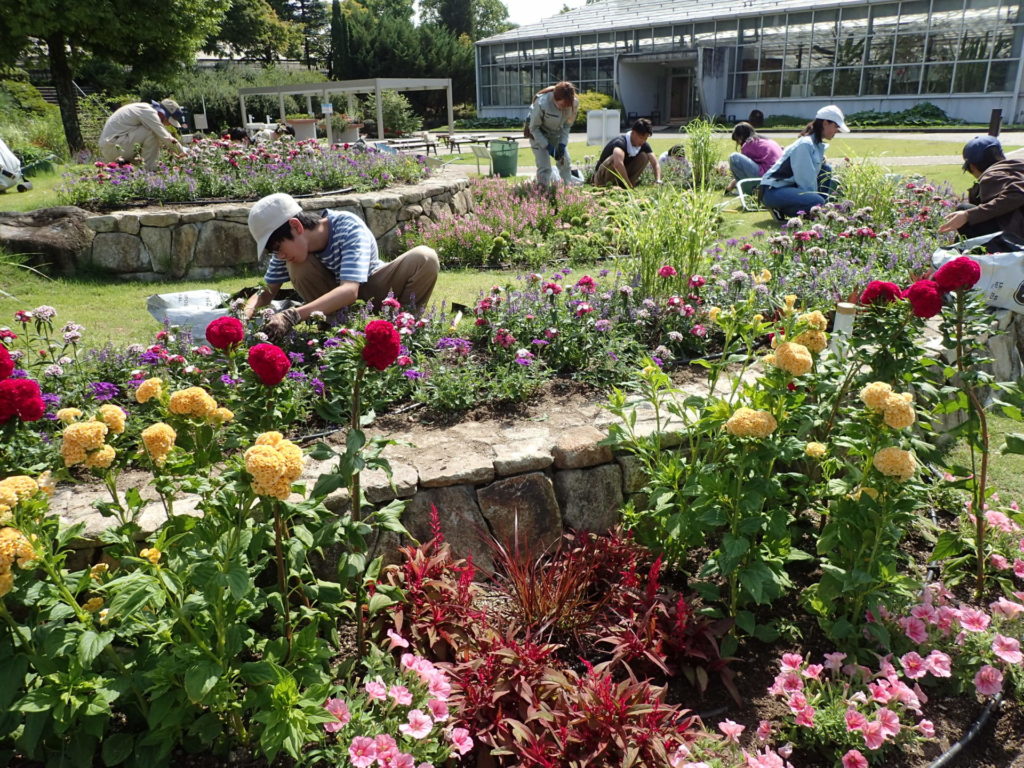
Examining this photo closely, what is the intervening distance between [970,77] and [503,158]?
747 inches

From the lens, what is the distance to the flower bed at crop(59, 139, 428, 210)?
7133 mm

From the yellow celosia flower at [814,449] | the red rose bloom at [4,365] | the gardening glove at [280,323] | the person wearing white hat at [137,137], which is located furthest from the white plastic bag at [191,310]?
the person wearing white hat at [137,137]

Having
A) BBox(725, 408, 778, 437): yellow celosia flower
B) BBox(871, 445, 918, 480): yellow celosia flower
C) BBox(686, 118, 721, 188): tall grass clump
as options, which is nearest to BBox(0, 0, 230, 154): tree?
BBox(686, 118, 721, 188): tall grass clump

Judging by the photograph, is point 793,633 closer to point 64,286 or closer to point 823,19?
point 64,286

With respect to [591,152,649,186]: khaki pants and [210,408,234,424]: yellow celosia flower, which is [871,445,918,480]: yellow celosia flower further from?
[591,152,649,186]: khaki pants

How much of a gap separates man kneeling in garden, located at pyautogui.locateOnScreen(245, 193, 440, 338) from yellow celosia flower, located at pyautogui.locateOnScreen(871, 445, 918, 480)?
2491mm

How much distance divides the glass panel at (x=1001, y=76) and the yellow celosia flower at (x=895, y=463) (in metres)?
26.1

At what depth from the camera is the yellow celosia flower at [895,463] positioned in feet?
6.42

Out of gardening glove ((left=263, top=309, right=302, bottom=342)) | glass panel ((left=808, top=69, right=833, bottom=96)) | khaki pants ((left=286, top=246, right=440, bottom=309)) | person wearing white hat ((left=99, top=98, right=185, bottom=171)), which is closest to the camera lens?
gardening glove ((left=263, top=309, right=302, bottom=342))

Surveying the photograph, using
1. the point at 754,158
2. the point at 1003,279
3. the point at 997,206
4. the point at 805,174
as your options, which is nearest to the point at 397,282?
the point at 1003,279

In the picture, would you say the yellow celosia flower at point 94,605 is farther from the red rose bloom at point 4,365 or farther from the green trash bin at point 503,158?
the green trash bin at point 503,158

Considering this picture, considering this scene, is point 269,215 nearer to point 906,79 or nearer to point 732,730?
point 732,730

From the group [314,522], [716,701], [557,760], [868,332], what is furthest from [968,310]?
[314,522]

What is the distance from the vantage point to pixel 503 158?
466 inches
